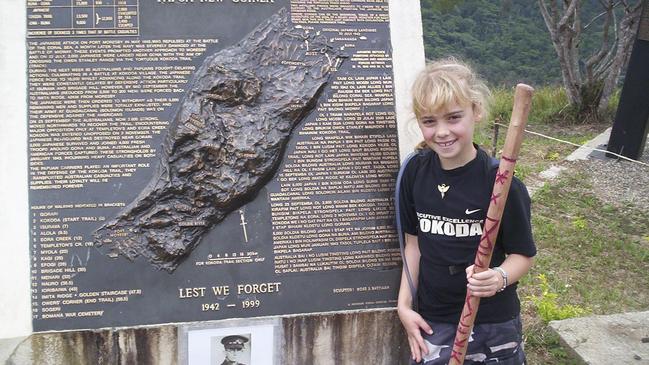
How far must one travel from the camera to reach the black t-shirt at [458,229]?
289 centimetres

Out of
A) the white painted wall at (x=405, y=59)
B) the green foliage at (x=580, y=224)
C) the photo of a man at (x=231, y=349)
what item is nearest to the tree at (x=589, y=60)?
the green foliage at (x=580, y=224)

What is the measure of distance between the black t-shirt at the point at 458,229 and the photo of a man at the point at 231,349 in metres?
1.06

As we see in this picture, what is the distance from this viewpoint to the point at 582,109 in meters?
→ 10.4

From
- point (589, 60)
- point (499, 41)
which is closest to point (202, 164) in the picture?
point (589, 60)

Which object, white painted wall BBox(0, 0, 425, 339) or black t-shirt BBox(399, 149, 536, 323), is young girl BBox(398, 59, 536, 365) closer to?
black t-shirt BBox(399, 149, 536, 323)

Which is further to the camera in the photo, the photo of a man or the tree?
the tree

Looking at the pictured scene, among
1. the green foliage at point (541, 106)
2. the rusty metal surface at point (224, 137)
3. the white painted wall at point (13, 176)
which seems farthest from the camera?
the green foliage at point (541, 106)

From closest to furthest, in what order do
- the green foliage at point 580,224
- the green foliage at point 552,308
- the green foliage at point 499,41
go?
1. the green foliage at point 552,308
2. the green foliage at point 580,224
3. the green foliage at point 499,41

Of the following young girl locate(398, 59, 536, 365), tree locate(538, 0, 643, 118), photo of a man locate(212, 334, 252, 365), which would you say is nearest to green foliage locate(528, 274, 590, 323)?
young girl locate(398, 59, 536, 365)

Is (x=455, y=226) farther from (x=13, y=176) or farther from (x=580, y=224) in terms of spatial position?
(x=580, y=224)

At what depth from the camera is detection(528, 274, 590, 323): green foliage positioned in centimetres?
455

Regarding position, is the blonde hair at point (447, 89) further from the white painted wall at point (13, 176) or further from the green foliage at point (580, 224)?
the green foliage at point (580, 224)

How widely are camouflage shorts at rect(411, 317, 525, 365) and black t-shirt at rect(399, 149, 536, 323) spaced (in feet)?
0.14

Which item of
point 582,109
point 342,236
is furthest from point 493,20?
point 342,236
